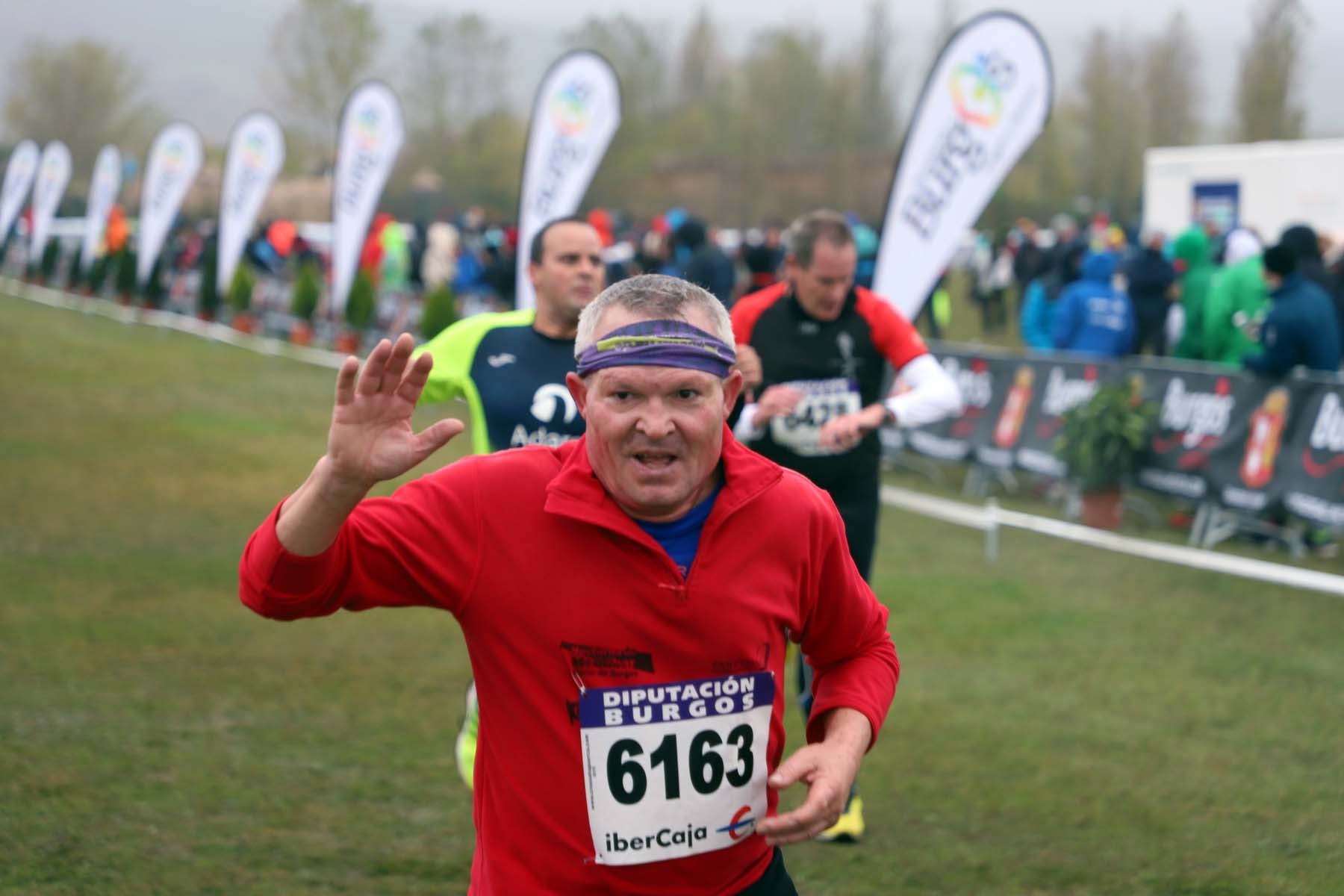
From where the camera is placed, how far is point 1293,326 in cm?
1128

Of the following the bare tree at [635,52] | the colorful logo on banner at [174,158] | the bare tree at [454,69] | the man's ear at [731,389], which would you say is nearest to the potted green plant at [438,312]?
the colorful logo on banner at [174,158]

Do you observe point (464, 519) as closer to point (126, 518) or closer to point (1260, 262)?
point (126, 518)

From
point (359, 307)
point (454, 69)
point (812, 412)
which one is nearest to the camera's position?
point (812, 412)

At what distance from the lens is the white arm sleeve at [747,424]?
18.6 feet

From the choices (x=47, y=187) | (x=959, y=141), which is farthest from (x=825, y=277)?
(x=47, y=187)

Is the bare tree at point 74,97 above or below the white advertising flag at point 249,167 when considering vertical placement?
above

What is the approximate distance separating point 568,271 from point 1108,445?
7.90m

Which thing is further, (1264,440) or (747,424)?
(1264,440)

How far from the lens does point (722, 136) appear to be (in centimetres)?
8575

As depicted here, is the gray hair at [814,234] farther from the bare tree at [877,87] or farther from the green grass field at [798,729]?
the bare tree at [877,87]

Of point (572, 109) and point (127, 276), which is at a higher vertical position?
point (572, 109)

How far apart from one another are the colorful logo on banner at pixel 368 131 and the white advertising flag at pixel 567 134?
7945 mm

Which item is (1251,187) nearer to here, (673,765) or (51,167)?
(51,167)

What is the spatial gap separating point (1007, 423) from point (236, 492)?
6986mm
